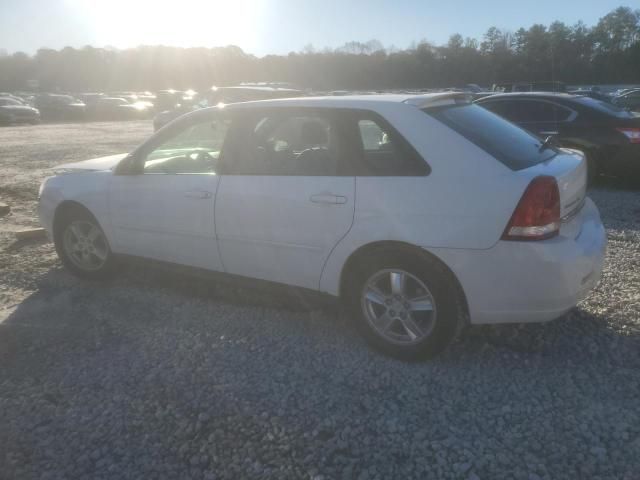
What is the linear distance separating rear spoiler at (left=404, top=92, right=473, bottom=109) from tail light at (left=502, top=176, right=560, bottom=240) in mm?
881

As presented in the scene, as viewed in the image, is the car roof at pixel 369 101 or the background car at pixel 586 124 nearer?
the car roof at pixel 369 101

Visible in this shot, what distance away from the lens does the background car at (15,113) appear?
95.1 feet

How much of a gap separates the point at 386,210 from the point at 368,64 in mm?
66986

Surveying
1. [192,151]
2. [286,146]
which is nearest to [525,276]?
[286,146]

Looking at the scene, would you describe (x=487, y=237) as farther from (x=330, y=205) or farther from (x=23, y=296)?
(x=23, y=296)

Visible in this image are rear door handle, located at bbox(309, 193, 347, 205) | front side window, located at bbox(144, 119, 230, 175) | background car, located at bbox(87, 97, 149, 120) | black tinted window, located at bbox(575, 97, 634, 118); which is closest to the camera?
rear door handle, located at bbox(309, 193, 347, 205)

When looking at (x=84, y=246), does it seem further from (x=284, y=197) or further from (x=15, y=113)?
(x=15, y=113)

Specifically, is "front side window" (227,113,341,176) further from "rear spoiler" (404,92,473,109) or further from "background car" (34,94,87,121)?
"background car" (34,94,87,121)

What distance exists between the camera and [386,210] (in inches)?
127

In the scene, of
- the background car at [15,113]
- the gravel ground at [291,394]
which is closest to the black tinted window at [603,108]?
the gravel ground at [291,394]

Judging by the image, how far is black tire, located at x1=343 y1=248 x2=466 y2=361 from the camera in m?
3.15

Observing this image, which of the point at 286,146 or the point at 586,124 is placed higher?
the point at 286,146

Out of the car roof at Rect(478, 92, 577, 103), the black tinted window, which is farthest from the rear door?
the black tinted window

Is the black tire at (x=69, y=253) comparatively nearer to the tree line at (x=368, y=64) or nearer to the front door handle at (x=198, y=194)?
the front door handle at (x=198, y=194)
